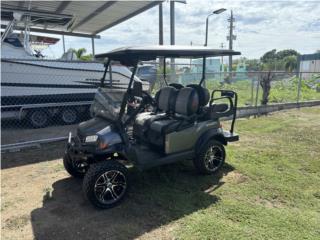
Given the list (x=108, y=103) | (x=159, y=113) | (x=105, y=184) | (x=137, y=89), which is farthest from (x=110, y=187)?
(x=159, y=113)

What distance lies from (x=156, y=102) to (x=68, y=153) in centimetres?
156

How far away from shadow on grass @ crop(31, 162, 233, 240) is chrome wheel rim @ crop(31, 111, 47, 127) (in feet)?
13.6

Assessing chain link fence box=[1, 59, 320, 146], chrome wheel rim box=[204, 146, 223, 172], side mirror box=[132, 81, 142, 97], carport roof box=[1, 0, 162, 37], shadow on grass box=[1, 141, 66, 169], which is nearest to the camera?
side mirror box=[132, 81, 142, 97]

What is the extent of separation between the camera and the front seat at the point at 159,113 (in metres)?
4.04

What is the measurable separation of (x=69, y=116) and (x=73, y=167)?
4.50m

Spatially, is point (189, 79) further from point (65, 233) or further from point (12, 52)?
point (65, 233)

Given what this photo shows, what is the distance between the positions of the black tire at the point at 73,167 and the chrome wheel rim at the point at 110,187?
3.15 feet

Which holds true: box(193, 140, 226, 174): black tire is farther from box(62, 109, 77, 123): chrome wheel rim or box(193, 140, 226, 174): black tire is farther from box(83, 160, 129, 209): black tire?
box(62, 109, 77, 123): chrome wheel rim

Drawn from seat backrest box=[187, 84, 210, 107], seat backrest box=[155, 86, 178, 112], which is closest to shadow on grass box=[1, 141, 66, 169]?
seat backrest box=[155, 86, 178, 112]

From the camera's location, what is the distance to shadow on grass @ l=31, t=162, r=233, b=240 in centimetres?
306

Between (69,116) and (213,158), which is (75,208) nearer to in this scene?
(213,158)

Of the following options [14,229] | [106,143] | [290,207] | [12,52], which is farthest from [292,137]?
[12,52]

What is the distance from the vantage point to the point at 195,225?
3.07 meters

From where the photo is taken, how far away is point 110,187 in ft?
11.4
